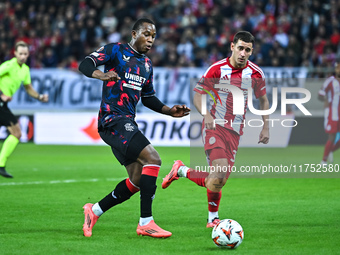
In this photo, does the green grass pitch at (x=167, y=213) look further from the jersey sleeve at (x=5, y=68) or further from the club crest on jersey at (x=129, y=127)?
the jersey sleeve at (x=5, y=68)

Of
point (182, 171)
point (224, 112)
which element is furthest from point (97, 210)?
point (224, 112)

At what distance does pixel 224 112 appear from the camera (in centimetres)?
759

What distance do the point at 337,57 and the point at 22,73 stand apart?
1054cm

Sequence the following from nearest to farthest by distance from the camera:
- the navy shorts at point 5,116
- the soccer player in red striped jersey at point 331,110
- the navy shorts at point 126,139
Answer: the navy shorts at point 126,139 < the navy shorts at point 5,116 < the soccer player in red striped jersey at point 331,110

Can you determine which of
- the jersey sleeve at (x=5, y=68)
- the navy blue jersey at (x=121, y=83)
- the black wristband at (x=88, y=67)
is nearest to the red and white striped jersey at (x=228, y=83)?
the navy blue jersey at (x=121, y=83)

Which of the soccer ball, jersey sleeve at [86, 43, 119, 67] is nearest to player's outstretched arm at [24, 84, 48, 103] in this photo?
jersey sleeve at [86, 43, 119, 67]

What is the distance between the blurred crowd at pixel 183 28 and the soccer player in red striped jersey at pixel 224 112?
12.2 m

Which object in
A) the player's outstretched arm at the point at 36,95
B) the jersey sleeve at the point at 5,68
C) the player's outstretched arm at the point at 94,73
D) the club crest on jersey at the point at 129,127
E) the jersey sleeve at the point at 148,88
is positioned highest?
the player's outstretched arm at the point at 94,73

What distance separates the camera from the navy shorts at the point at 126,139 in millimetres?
6523

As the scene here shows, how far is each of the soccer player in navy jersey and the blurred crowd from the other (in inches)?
513

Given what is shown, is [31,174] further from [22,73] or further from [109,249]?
[109,249]

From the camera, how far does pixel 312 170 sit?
13797mm

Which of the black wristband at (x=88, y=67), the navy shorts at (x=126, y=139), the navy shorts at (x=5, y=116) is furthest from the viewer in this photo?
the navy shorts at (x=5, y=116)

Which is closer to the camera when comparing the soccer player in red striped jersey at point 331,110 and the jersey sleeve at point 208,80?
the jersey sleeve at point 208,80
